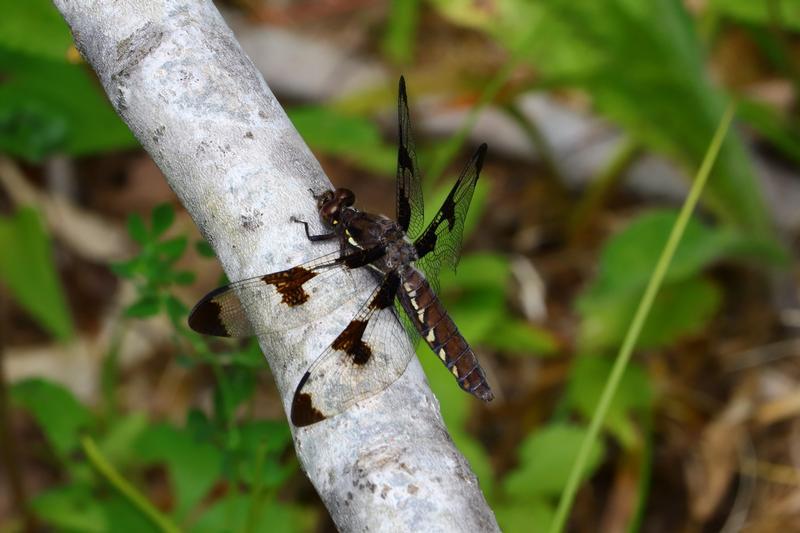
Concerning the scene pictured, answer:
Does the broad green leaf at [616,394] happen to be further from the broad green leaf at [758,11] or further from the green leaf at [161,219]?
the green leaf at [161,219]

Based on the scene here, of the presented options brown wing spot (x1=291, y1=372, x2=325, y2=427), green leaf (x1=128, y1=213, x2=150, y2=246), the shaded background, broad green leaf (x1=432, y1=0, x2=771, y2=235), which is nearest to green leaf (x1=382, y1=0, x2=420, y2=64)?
the shaded background

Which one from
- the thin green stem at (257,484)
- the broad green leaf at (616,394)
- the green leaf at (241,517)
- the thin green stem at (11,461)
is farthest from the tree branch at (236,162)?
the broad green leaf at (616,394)

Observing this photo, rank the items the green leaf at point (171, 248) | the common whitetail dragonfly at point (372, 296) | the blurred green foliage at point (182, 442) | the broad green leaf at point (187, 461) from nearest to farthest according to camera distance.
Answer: the common whitetail dragonfly at point (372, 296) → the blurred green foliage at point (182, 442) → the green leaf at point (171, 248) → the broad green leaf at point (187, 461)

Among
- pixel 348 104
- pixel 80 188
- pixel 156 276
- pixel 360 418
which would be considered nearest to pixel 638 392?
pixel 348 104

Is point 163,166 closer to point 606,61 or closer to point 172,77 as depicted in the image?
point 172,77

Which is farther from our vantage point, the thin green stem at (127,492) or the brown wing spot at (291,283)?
the thin green stem at (127,492)

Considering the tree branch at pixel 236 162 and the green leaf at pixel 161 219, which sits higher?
the green leaf at pixel 161 219

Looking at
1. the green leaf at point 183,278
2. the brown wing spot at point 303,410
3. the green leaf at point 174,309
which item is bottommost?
the brown wing spot at point 303,410
